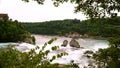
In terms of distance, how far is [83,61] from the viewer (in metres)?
26.9

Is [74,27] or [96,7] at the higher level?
[96,7]

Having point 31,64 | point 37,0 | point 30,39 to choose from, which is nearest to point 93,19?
point 37,0

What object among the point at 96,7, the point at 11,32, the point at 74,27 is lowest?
the point at 74,27

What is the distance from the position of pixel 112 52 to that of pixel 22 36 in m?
51.6

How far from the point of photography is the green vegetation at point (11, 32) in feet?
179

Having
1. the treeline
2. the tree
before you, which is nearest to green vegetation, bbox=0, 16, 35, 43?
the treeline

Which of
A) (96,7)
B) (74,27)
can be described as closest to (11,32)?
(74,27)

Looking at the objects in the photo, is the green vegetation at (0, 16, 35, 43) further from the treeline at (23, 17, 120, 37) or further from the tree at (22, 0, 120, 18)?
the tree at (22, 0, 120, 18)

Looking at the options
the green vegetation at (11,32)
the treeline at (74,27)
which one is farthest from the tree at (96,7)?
the green vegetation at (11,32)

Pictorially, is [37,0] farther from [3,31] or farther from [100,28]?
[3,31]

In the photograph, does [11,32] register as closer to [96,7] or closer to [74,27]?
[74,27]

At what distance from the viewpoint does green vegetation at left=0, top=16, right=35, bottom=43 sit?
5464 cm

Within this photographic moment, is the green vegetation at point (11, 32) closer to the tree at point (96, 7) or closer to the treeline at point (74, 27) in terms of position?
the treeline at point (74, 27)

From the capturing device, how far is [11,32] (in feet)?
183
